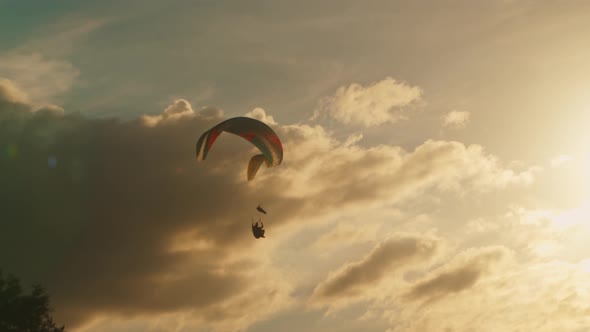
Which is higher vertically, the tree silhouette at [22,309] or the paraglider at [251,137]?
the paraglider at [251,137]

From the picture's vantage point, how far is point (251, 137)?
4844cm

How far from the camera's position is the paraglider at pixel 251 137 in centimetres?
4681

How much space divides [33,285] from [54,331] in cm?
411

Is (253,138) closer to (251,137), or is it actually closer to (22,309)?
(251,137)

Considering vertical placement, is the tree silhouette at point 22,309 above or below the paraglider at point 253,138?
below

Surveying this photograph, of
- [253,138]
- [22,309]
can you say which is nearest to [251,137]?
[253,138]

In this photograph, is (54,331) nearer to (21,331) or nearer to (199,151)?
(21,331)

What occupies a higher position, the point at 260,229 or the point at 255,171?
the point at 255,171

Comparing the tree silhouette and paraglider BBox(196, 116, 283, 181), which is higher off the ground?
paraglider BBox(196, 116, 283, 181)

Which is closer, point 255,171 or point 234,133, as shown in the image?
point 234,133

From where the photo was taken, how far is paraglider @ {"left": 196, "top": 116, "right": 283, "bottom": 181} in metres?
46.8

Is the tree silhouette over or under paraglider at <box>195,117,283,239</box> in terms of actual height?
under

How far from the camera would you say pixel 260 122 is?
48406mm

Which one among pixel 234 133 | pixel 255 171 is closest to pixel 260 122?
pixel 234 133
